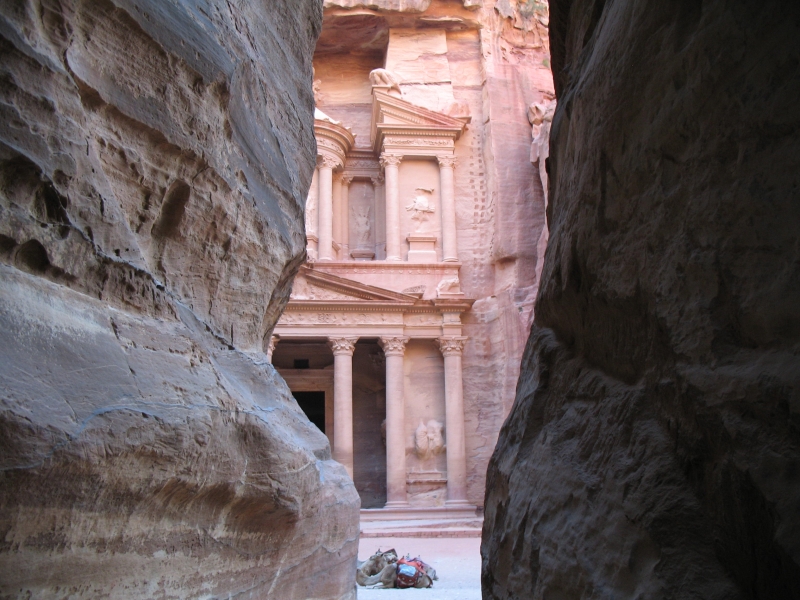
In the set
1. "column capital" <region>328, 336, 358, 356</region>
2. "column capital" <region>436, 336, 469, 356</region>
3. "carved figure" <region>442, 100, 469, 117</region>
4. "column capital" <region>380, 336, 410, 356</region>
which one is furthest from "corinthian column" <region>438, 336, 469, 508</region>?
"carved figure" <region>442, 100, 469, 117</region>

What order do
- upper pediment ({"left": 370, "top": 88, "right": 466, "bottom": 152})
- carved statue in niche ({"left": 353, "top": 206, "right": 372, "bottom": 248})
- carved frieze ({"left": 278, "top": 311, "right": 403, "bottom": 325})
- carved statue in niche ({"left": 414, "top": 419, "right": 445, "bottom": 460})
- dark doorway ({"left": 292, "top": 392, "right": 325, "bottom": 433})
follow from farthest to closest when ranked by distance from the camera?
carved statue in niche ({"left": 353, "top": 206, "right": 372, "bottom": 248}), dark doorway ({"left": 292, "top": 392, "right": 325, "bottom": 433}), upper pediment ({"left": 370, "top": 88, "right": 466, "bottom": 152}), carved statue in niche ({"left": 414, "top": 419, "right": 445, "bottom": 460}), carved frieze ({"left": 278, "top": 311, "right": 403, "bottom": 325})

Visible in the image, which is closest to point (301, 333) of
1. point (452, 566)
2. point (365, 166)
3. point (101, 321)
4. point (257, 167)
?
point (365, 166)

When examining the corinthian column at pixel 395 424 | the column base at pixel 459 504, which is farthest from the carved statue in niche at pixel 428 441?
the column base at pixel 459 504

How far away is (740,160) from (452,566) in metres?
9.93

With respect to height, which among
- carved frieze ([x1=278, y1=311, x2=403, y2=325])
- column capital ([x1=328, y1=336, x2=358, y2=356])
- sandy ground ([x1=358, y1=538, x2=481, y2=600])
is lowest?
sandy ground ([x1=358, y1=538, x2=481, y2=600])

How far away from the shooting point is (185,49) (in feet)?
10.8

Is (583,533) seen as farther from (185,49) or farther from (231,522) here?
(185,49)

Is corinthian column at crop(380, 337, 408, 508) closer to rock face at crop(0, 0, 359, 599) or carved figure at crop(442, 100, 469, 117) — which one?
carved figure at crop(442, 100, 469, 117)

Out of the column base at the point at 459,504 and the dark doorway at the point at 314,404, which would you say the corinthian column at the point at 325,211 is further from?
the column base at the point at 459,504

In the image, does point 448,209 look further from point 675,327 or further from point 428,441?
point 675,327

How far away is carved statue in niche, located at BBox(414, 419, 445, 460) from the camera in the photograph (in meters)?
19.1

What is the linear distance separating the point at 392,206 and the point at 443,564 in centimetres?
1215

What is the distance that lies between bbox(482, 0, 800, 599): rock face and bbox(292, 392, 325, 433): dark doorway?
1948cm

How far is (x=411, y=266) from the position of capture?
20609 mm
